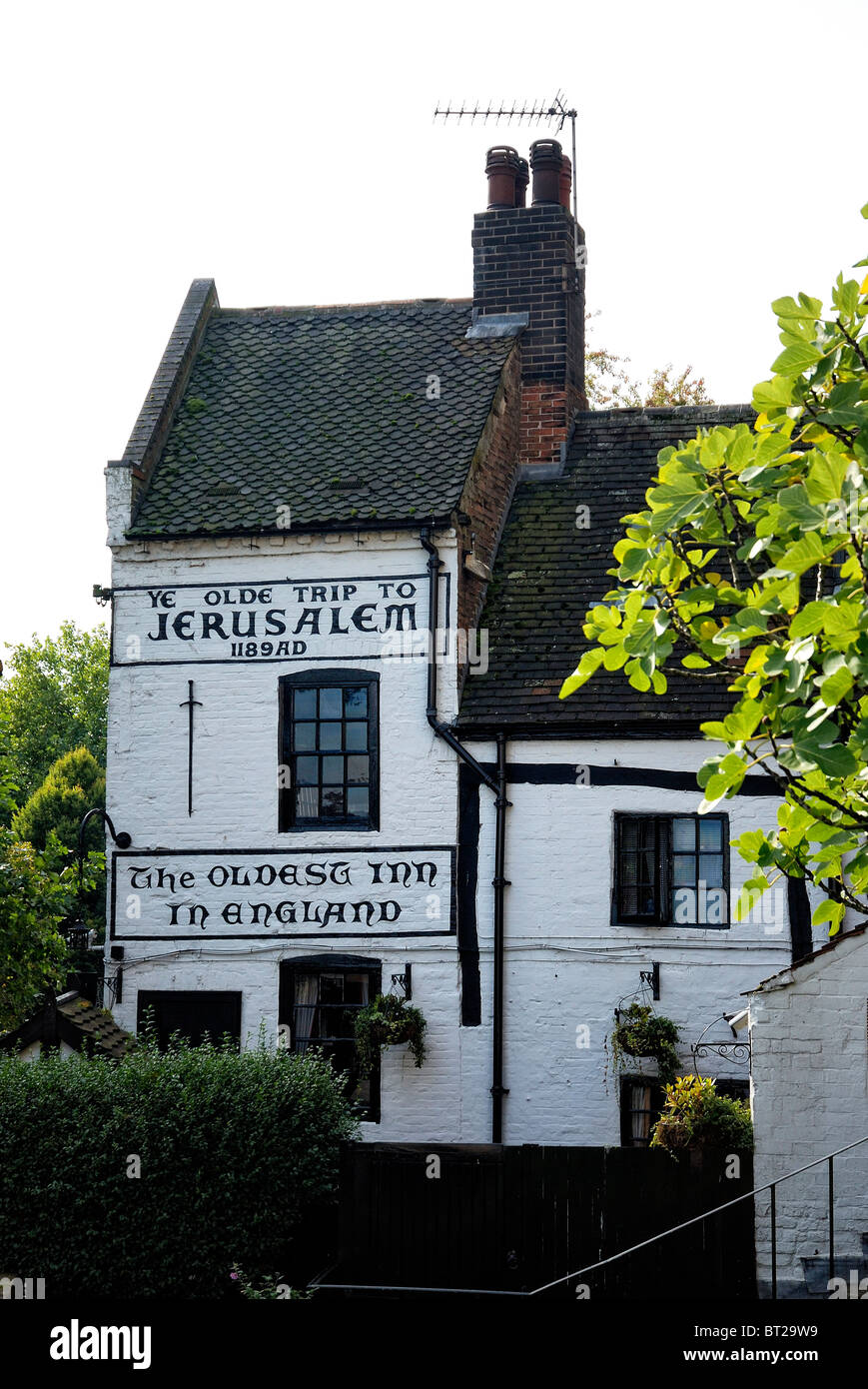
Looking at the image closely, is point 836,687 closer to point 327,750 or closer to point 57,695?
point 327,750

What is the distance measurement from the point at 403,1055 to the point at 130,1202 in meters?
3.80

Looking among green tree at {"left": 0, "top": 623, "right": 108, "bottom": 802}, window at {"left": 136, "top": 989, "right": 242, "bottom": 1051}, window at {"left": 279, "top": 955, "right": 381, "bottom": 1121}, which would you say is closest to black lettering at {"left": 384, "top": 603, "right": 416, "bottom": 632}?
window at {"left": 279, "top": 955, "right": 381, "bottom": 1121}

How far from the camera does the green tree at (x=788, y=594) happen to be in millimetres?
6949

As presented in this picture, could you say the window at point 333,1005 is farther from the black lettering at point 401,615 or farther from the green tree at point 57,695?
the green tree at point 57,695

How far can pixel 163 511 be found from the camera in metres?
18.2

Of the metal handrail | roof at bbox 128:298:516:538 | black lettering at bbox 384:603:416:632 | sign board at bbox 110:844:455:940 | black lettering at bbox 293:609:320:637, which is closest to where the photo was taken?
the metal handrail

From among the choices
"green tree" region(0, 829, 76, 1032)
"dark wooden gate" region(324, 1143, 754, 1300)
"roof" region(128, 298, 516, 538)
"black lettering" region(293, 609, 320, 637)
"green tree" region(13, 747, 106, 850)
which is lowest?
"dark wooden gate" region(324, 1143, 754, 1300)

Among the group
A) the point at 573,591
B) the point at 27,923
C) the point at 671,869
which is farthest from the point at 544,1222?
the point at 573,591

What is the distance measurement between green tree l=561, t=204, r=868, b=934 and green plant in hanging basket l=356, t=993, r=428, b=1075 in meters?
8.01

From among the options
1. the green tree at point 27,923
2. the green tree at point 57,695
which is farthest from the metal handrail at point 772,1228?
the green tree at point 57,695

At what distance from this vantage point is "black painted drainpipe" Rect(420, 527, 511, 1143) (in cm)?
1634

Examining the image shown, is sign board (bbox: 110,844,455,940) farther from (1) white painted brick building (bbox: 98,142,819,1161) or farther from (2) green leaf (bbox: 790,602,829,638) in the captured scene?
(2) green leaf (bbox: 790,602,829,638)
